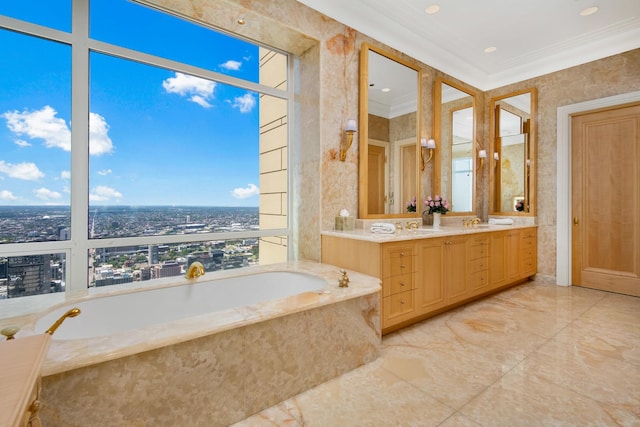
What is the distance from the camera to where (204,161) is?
8.68 ft

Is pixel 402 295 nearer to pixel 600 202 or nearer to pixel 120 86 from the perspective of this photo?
pixel 120 86

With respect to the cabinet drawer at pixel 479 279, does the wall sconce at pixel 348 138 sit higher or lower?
higher

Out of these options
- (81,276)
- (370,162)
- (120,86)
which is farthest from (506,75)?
(81,276)

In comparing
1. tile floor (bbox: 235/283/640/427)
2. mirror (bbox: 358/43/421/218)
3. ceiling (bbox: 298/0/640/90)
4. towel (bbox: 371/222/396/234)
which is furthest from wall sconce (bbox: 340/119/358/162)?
tile floor (bbox: 235/283/640/427)

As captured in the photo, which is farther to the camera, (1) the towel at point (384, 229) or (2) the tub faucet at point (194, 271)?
(1) the towel at point (384, 229)

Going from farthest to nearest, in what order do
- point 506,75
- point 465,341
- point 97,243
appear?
point 506,75 < point 465,341 < point 97,243

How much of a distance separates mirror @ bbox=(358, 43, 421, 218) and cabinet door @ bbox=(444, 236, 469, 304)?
2.13 feet

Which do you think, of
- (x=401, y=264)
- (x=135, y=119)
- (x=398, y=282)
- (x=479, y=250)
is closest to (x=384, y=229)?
(x=401, y=264)

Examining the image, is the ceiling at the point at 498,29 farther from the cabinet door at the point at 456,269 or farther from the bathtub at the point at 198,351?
the bathtub at the point at 198,351

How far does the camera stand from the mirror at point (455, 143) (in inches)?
146

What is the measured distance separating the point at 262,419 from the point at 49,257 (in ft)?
5.53

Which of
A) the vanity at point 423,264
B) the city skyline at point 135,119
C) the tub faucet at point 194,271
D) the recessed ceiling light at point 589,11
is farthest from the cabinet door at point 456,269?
the recessed ceiling light at point 589,11

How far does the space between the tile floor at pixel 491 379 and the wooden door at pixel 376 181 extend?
1.17 metres

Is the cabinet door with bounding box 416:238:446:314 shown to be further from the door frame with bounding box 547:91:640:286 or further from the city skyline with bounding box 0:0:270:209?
the door frame with bounding box 547:91:640:286
